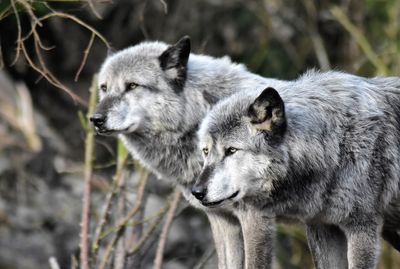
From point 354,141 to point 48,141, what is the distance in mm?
7989

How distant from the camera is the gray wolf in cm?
642

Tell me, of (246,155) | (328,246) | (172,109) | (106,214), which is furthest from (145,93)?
(328,246)

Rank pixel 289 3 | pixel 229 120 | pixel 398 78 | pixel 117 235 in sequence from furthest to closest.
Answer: pixel 289 3
pixel 117 235
pixel 398 78
pixel 229 120

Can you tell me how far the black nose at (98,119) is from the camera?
638 centimetres

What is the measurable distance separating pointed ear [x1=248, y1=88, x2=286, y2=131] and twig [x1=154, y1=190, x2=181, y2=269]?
1995mm

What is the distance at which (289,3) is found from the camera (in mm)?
14633

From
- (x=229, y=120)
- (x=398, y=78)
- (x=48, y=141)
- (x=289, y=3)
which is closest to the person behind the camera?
(x=229, y=120)

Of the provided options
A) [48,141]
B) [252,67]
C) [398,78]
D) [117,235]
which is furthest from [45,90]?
[398,78]

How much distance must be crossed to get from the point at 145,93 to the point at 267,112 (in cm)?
135

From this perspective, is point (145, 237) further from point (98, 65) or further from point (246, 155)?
point (98, 65)

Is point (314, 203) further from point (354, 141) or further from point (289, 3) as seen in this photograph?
point (289, 3)

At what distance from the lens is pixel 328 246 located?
6.24 m

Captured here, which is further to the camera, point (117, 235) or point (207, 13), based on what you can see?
point (207, 13)

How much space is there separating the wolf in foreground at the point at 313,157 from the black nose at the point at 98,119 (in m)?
0.92
